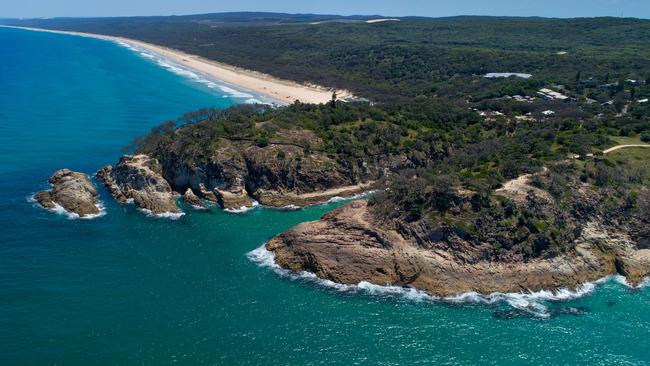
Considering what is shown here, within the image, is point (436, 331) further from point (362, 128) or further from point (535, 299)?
point (362, 128)

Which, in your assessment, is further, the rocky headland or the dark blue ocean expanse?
the rocky headland

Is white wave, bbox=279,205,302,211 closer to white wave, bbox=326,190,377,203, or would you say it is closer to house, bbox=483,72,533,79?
white wave, bbox=326,190,377,203

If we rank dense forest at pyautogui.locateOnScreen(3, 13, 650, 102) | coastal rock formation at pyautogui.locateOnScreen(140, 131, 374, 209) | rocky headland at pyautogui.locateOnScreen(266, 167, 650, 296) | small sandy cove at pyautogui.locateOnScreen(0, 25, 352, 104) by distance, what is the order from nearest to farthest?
rocky headland at pyautogui.locateOnScreen(266, 167, 650, 296) → coastal rock formation at pyautogui.locateOnScreen(140, 131, 374, 209) → dense forest at pyautogui.locateOnScreen(3, 13, 650, 102) → small sandy cove at pyautogui.locateOnScreen(0, 25, 352, 104)

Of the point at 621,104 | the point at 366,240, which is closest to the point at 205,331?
the point at 366,240

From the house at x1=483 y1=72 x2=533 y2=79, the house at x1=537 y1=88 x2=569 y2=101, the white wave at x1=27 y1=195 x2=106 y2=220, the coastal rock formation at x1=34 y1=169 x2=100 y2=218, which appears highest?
the house at x1=483 y1=72 x2=533 y2=79

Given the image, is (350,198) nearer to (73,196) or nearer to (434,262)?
(434,262)

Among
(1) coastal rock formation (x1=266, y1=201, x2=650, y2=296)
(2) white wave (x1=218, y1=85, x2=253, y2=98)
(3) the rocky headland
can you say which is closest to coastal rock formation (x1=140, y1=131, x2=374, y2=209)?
(3) the rocky headland

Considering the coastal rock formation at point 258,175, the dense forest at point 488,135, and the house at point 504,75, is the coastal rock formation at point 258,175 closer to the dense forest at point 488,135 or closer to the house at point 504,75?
the dense forest at point 488,135
